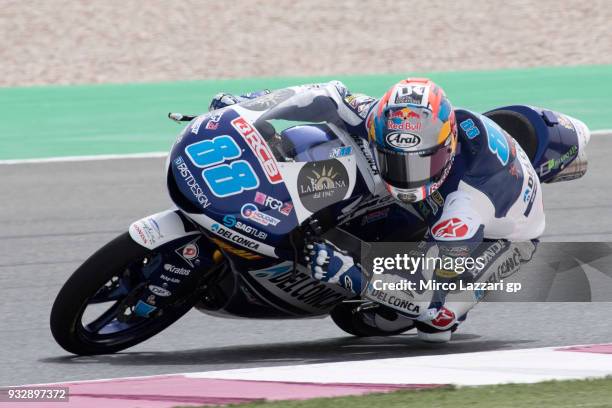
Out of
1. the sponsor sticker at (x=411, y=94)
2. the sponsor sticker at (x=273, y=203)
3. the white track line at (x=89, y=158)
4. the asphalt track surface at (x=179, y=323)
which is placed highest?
the sponsor sticker at (x=411, y=94)

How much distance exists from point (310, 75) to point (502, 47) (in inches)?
119

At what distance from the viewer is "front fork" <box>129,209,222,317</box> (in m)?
6.20

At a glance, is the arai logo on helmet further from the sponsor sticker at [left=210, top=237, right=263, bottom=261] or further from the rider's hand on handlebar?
the rider's hand on handlebar

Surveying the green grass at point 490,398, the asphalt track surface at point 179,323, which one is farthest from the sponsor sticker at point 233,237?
the green grass at point 490,398

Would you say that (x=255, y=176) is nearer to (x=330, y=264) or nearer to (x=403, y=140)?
(x=330, y=264)

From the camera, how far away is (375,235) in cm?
650

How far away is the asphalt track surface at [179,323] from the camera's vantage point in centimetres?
646

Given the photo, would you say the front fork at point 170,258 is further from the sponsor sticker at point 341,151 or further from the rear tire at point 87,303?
the sponsor sticker at point 341,151

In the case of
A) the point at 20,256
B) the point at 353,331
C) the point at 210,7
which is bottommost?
the point at 210,7

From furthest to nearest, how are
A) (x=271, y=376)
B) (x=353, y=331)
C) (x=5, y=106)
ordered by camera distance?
(x=5, y=106) < (x=353, y=331) < (x=271, y=376)

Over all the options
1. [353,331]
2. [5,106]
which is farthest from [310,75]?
[353,331]

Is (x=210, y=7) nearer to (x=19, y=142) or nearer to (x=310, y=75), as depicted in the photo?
(x=310, y=75)

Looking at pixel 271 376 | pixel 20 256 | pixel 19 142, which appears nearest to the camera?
pixel 271 376

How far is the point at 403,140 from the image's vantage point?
605 cm
